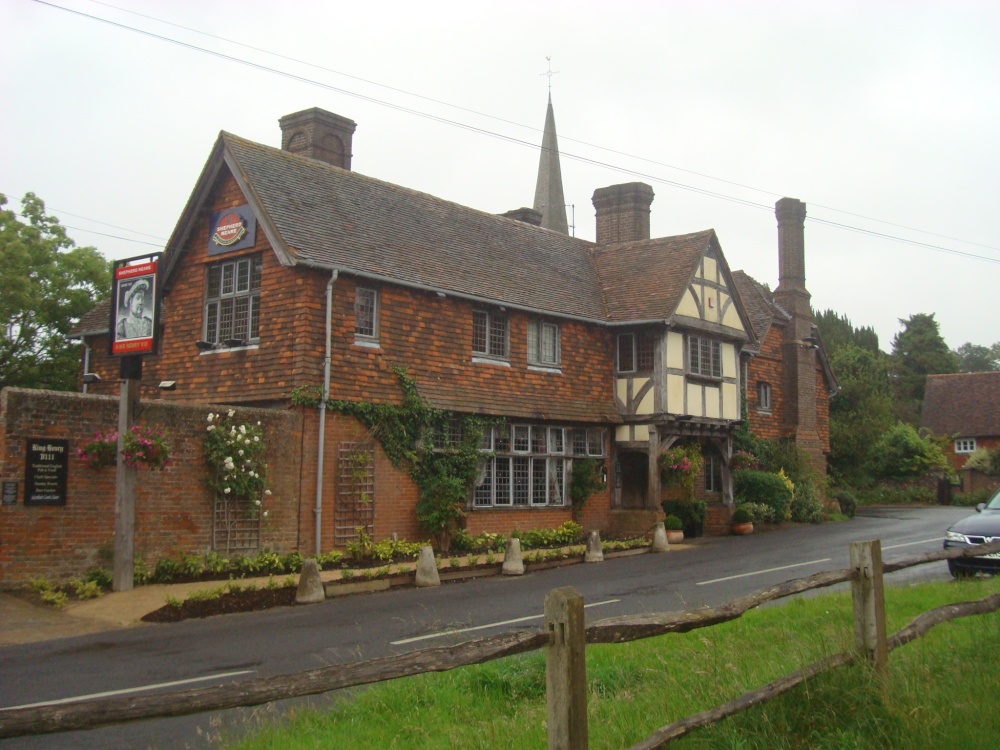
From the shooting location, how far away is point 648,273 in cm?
2797

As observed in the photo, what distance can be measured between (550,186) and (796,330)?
28.1 meters

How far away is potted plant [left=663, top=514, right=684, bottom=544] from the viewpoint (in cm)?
2561

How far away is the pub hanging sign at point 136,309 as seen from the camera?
Answer: 15.0 m

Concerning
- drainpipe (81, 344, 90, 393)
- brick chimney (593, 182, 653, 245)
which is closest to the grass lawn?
drainpipe (81, 344, 90, 393)

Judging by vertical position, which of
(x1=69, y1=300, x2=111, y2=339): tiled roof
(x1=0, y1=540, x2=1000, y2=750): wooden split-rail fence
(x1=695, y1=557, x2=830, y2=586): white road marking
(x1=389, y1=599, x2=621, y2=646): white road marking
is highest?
(x1=69, y1=300, x2=111, y2=339): tiled roof

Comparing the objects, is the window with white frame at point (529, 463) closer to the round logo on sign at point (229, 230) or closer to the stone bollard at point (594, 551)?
the stone bollard at point (594, 551)

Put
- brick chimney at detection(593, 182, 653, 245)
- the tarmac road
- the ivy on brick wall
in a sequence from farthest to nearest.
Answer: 1. brick chimney at detection(593, 182, 653, 245)
2. the ivy on brick wall
3. the tarmac road

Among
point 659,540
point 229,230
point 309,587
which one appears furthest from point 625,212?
point 309,587

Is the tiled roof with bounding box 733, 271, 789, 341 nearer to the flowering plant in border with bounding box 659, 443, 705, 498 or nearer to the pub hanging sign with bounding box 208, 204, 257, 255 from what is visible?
the flowering plant in border with bounding box 659, 443, 705, 498

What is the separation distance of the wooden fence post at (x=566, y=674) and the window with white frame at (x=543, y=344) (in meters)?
20.0

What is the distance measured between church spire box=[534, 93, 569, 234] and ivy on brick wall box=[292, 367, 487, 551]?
1511 inches

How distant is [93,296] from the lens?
31.7 metres

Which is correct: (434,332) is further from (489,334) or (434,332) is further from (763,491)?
(763,491)

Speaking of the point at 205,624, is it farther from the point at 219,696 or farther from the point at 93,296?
the point at 93,296
